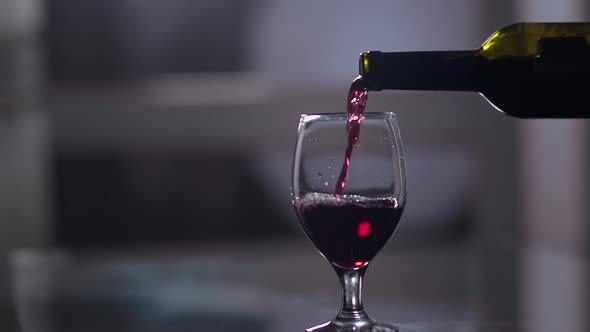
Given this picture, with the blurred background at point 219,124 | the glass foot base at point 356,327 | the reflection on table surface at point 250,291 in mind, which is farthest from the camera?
the blurred background at point 219,124

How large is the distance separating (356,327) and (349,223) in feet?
0.36

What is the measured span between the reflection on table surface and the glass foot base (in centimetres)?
4

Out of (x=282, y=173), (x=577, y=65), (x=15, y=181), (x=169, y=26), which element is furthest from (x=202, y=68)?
(x=577, y=65)

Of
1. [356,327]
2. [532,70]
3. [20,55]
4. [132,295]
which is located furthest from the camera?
[20,55]

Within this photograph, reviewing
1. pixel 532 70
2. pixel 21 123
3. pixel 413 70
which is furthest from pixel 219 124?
pixel 413 70

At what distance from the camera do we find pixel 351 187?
2.54 feet

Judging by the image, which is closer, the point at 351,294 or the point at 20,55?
the point at 351,294

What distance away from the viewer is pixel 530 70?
90 cm

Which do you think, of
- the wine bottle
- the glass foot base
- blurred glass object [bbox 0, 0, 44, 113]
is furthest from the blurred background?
the glass foot base

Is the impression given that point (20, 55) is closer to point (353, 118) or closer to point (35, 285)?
point (35, 285)

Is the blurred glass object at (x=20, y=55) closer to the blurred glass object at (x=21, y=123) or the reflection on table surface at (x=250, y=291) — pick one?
the blurred glass object at (x=21, y=123)

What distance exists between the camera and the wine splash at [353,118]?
77 cm

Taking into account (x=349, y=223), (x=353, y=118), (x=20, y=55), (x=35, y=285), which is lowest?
(x=35, y=285)

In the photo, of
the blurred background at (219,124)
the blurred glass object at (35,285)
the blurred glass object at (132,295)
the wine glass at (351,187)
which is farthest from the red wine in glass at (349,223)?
the blurred background at (219,124)
